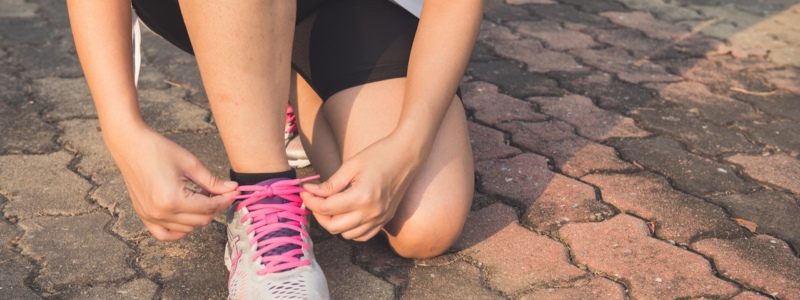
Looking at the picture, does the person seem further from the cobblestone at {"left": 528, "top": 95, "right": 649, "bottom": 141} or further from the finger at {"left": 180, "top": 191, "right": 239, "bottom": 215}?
the cobblestone at {"left": 528, "top": 95, "right": 649, "bottom": 141}

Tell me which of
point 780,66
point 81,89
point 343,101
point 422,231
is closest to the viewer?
point 422,231

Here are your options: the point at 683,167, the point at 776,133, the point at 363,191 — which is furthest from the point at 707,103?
the point at 363,191

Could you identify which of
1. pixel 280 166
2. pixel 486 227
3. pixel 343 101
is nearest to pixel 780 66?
pixel 486 227

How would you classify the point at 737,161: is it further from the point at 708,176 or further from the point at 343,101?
the point at 343,101

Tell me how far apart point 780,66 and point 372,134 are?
202 centimetres

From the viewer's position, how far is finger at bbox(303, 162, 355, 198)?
5.20ft

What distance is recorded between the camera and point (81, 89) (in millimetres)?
2748

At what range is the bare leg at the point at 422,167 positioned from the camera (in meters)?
1.80

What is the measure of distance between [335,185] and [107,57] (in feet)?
1.52

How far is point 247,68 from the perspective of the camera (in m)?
1.59

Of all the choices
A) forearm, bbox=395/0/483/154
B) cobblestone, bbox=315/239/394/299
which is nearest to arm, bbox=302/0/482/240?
forearm, bbox=395/0/483/154

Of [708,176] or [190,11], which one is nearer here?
[190,11]

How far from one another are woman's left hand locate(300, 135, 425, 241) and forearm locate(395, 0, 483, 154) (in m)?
0.05

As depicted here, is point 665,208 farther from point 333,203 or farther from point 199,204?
point 199,204
